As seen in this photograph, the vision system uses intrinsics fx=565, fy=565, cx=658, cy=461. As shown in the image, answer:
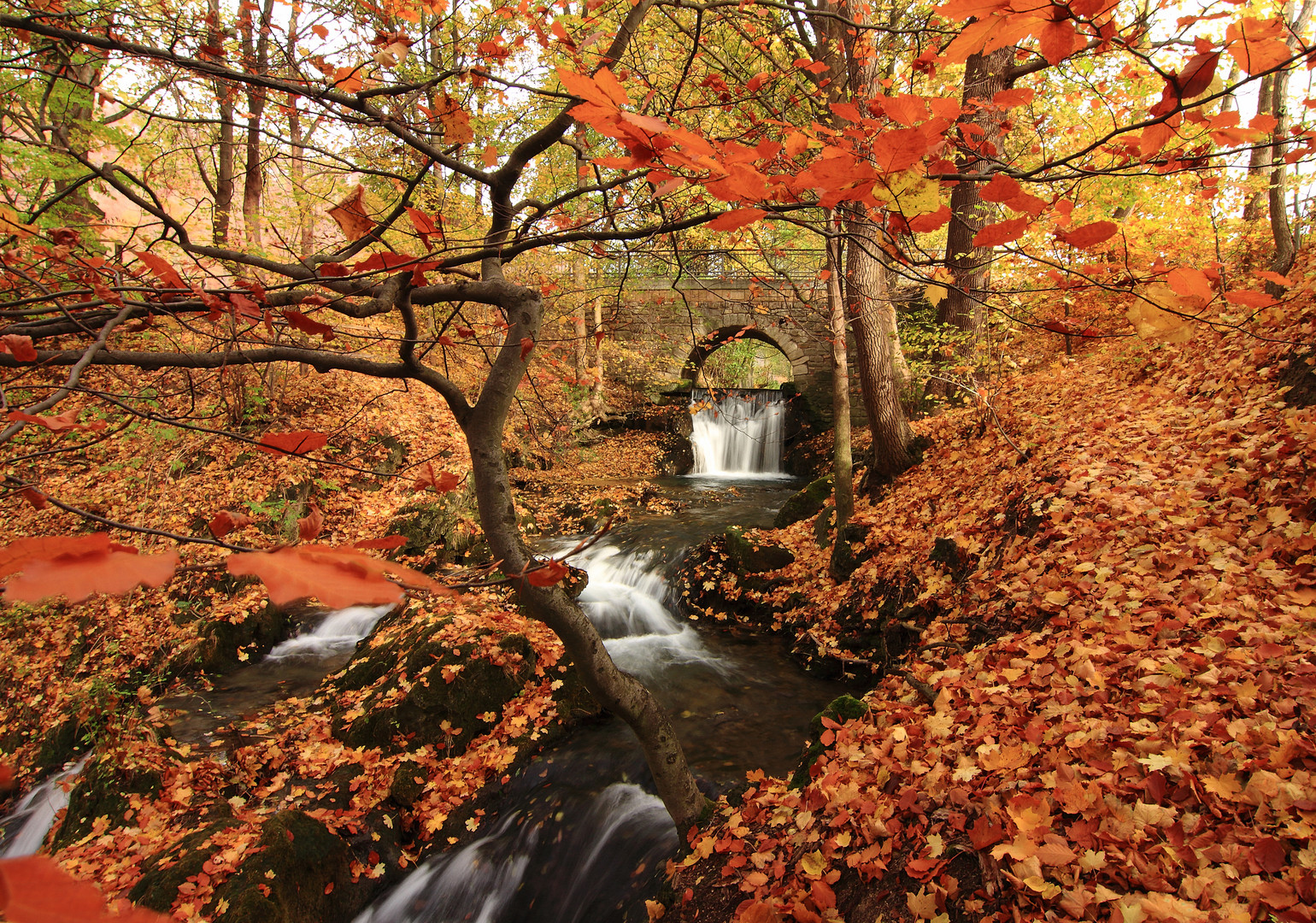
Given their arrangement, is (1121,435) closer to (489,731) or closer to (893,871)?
(893,871)

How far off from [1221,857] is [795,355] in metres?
14.3

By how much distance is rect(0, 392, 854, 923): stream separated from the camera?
156 inches

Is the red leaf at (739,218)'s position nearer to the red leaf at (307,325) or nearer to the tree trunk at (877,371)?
the red leaf at (307,325)

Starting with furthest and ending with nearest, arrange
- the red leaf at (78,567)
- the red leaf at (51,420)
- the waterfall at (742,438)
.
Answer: the waterfall at (742,438) → the red leaf at (51,420) → the red leaf at (78,567)

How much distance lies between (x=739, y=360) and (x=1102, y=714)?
801 inches

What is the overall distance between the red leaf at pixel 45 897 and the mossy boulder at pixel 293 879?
3929 millimetres

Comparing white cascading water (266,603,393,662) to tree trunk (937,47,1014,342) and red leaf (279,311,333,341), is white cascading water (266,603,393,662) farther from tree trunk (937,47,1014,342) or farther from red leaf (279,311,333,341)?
tree trunk (937,47,1014,342)

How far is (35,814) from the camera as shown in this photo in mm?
5113

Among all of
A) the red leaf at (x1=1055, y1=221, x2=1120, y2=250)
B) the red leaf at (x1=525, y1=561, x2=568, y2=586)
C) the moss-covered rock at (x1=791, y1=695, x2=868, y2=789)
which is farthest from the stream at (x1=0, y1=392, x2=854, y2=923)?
the red leaf at (x1=1055, y1=221, x2=1120, y2=250)

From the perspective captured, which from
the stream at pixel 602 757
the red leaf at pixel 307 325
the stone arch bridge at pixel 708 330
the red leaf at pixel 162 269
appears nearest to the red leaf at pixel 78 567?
the red leaf at pixel 307 325

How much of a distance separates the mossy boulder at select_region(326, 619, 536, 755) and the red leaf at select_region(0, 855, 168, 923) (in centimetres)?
511

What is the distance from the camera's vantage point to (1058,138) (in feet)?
34.6

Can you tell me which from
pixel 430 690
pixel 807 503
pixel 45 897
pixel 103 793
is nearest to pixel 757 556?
pixel 807 503

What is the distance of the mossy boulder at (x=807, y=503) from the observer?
851 cm
